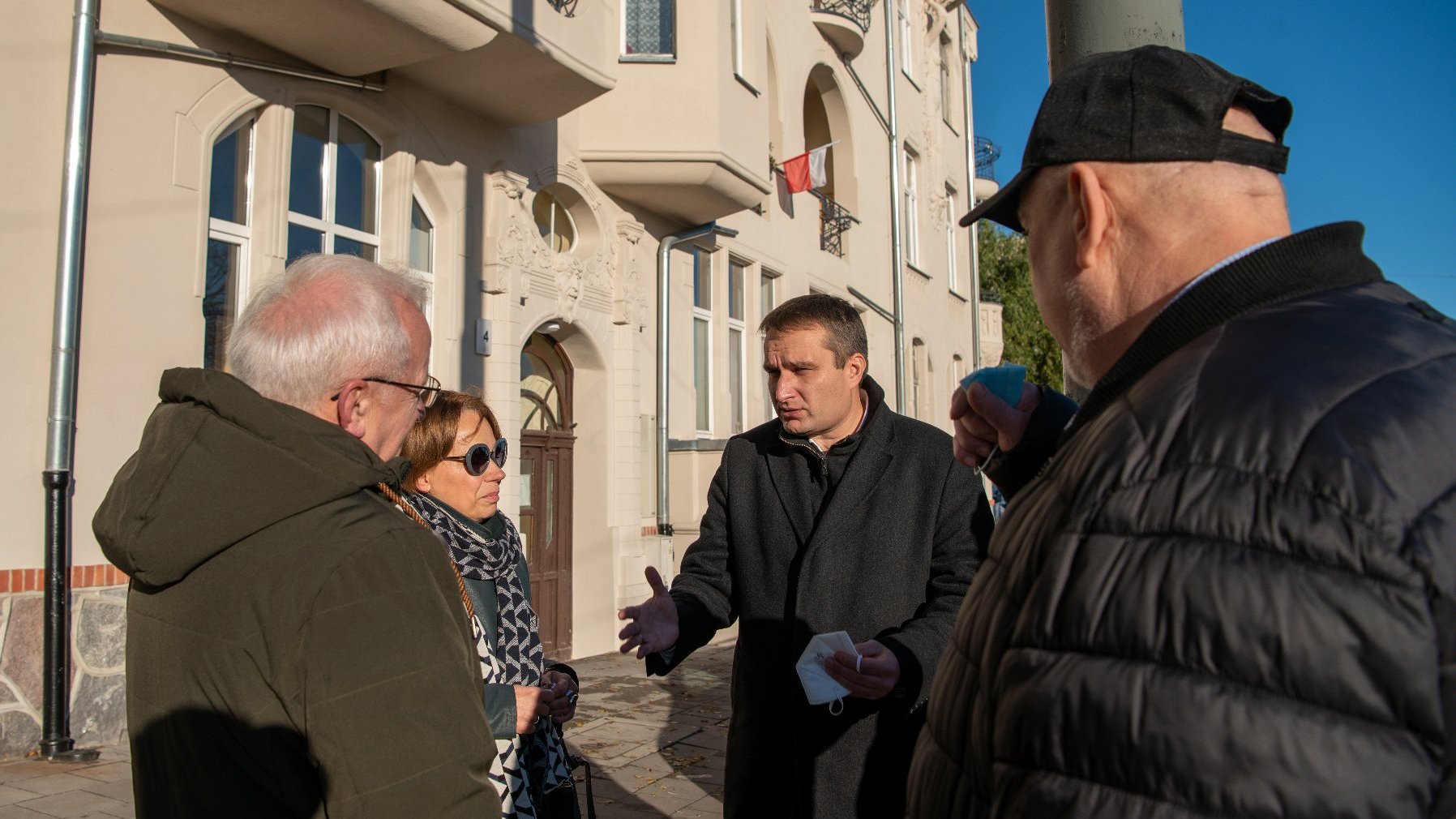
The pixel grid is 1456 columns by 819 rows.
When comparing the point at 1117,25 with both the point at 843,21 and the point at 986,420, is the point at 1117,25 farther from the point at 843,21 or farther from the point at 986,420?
the point at 843,21

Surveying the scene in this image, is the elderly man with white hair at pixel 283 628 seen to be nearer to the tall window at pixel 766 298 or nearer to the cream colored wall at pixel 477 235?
the cream colored wall at pixel 477 235

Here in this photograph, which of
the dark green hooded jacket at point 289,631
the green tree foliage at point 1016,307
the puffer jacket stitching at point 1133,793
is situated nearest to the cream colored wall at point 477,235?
the dark green hooded jacket at point 289,631

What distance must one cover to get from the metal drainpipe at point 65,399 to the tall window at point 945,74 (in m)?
23.5

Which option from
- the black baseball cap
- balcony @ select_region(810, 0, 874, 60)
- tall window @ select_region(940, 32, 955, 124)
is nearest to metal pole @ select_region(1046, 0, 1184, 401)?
the black baseball cap

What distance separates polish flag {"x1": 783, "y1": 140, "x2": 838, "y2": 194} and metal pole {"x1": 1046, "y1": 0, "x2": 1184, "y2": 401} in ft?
36.9

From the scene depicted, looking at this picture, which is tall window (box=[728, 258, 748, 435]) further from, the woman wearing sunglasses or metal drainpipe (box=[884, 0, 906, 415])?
the woman wearing sunglasses

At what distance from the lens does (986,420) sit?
83.0 inches

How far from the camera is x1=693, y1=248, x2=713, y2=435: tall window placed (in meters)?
12.8

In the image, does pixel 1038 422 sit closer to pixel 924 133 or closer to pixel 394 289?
pixel 394 289

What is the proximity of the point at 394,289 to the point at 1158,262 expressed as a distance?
4.48 feet

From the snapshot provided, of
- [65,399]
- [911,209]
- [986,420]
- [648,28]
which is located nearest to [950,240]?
[911,209]

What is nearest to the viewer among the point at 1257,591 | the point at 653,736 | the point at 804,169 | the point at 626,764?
the point at 1257,591

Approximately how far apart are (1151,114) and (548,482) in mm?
9793

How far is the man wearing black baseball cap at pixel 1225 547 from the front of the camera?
90cm
